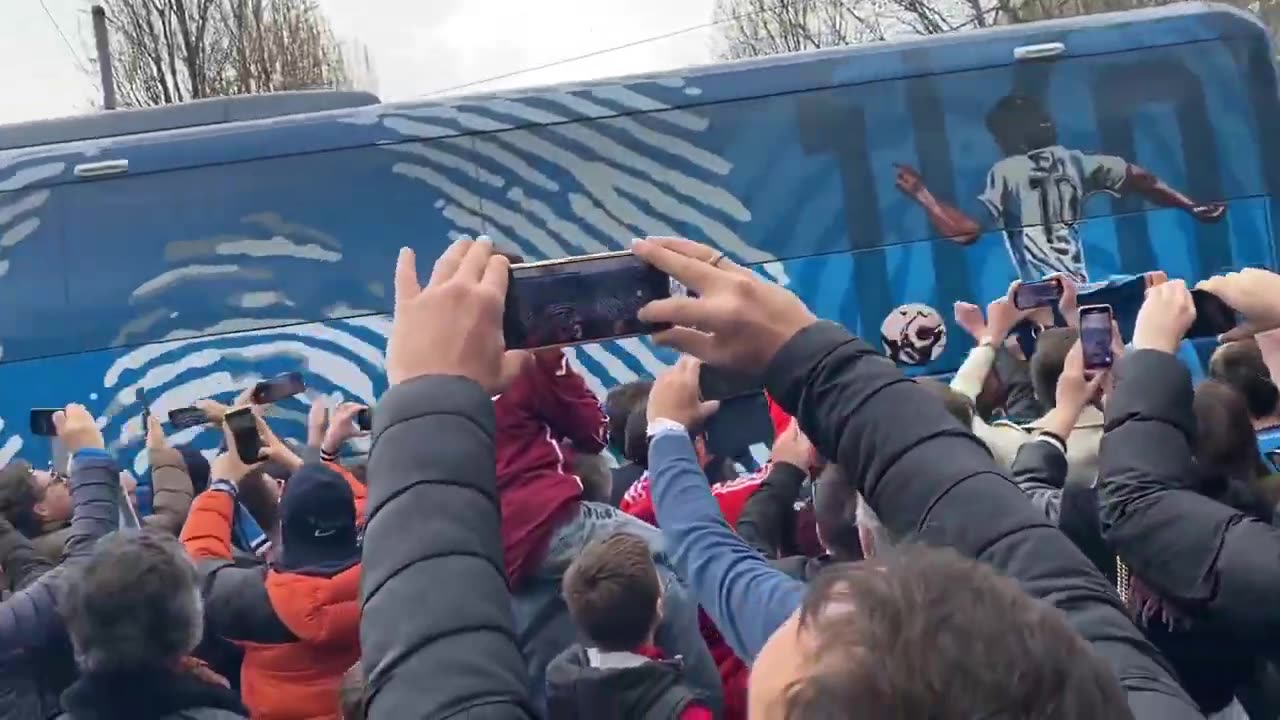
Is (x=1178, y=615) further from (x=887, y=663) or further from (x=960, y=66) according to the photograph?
(x=960, y=66)

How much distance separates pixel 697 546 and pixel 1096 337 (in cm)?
107

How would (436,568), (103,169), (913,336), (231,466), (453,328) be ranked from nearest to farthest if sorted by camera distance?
(436,568) < (453,328) < (231,466) < (103,169) < (913,336)

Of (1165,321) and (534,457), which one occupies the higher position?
(1165,321)

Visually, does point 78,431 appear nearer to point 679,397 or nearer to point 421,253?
point 679,397

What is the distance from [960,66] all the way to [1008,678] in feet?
24.8

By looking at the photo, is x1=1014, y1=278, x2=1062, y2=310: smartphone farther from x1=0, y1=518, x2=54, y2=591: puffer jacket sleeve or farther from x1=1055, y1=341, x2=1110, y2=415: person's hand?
x1=0, y1=518, x2=54, y2=591: puffer jacket sleeve

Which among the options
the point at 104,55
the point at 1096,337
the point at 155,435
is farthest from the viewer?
the point at 104,55

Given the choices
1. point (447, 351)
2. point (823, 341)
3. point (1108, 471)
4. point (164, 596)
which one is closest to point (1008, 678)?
point (823, 341)

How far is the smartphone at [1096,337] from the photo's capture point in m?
2.73

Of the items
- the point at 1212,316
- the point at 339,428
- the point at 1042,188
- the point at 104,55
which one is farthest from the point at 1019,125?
the point at 104,55

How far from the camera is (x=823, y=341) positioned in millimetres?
1393

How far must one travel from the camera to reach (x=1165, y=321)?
2.08 meters

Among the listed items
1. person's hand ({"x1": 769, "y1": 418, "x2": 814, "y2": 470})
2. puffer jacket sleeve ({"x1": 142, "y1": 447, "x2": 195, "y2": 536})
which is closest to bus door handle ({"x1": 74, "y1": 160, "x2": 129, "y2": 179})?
puffer jacket sleeve ({"x1": 142, "y1": 447, "x2": 195, "y2": 536})

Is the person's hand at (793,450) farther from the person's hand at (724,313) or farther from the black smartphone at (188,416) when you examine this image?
the black smartphone at (188,416)
